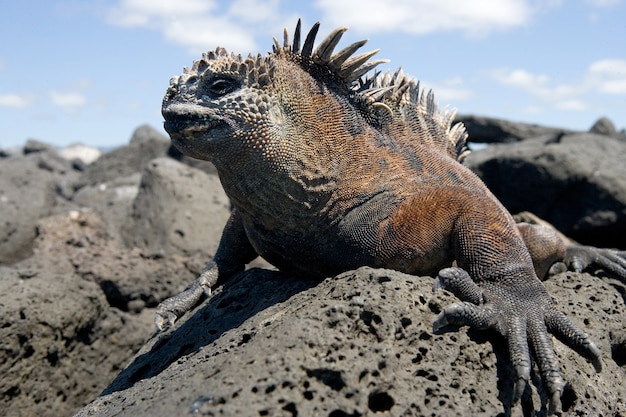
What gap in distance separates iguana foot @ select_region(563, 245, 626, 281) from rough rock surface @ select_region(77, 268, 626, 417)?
2.82 feet

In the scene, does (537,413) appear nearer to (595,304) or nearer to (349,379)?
(349,379)

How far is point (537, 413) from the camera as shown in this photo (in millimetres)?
3150

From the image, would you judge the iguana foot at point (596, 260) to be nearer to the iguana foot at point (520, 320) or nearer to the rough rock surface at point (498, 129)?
the iguana foot at point (520, 320)

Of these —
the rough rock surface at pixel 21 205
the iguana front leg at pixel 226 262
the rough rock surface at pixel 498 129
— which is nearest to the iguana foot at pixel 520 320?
the iguana front leg at pixel 226 262

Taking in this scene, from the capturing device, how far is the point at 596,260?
15.7ft

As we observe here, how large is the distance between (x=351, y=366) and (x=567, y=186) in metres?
9.93

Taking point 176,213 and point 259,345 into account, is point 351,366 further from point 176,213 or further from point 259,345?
point 176,213

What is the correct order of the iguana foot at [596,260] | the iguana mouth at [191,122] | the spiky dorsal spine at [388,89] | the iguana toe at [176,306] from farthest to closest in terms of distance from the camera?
1. the iguana foot at [596,260]
2. the iguana toe at [176,306]
3. the spiky dorsal spine at [388,89]
4. the iguana mouth at [191,122]

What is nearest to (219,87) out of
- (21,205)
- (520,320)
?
(520,320)

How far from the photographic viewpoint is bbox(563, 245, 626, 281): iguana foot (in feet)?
15.4

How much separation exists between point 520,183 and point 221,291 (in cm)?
858

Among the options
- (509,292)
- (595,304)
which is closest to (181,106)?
(509,292)

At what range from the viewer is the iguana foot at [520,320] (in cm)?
313

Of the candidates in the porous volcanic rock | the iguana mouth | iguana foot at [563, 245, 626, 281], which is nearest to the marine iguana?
the iguana mouth
